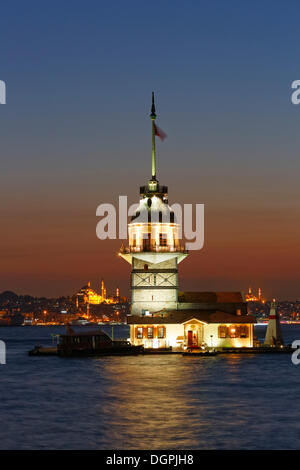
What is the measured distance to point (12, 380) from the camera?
69500 millimetres

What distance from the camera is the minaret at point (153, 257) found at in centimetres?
8525

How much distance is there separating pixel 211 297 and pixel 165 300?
5.46m

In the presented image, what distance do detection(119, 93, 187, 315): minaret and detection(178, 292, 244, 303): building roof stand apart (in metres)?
2.19

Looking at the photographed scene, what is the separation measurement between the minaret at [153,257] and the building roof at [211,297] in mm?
2195

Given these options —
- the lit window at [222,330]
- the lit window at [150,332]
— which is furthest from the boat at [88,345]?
the lit window at [222,330]

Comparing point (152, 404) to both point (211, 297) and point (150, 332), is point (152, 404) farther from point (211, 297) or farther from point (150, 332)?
point (211, 297)

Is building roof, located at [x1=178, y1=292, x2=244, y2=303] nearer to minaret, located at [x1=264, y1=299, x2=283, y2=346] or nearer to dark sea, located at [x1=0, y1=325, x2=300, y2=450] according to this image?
minaret, located at [x1=264, y1=299, x2=283, y2=346]

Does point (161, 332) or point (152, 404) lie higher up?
point (161, 332)

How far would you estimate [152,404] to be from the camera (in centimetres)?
5166

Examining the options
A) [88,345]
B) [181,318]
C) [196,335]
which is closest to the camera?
[181,318]

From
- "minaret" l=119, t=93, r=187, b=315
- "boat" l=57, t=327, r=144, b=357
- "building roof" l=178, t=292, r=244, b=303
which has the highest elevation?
"minaret" l=119, t=93, r=187, b=315

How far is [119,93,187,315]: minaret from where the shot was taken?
280 ft

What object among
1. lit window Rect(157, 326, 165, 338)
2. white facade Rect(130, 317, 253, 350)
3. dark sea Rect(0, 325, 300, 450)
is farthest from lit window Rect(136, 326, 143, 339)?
dark sea Rect(0, 325, 300, 450)

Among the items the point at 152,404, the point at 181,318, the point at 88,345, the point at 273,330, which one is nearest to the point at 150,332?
the point at 181,318
